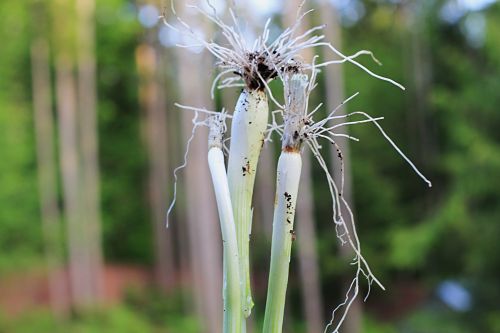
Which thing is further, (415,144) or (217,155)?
(415,144)

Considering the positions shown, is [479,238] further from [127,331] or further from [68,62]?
[68,62]

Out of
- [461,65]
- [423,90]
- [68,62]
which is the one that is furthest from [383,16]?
[68,62]

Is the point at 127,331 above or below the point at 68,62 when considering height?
below

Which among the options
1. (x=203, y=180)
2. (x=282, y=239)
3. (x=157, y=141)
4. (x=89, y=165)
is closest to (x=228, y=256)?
(x=282, y=239)

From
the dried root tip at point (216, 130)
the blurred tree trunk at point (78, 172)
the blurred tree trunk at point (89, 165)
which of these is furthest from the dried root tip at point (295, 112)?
the blurred tree trunk at point (89, 165)

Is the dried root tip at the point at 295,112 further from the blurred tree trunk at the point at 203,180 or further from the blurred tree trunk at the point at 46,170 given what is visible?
the blurred tree trunk at the point at 46,170

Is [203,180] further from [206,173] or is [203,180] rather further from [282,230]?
[282,230]
